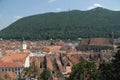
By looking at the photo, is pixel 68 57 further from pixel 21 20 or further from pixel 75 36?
pixel 21 20

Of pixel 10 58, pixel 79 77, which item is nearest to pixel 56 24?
pixel 10 58

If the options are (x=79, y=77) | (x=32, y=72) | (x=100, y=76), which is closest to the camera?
(x=100, y=76)

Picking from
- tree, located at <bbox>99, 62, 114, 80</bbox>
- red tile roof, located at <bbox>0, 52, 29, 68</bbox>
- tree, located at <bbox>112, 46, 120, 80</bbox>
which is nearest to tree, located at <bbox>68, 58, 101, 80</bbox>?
tree, located at <bbox>99, 62, 114, 80</bbox>

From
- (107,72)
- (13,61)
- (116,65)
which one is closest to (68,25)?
(13,61)

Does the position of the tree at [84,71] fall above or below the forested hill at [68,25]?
below

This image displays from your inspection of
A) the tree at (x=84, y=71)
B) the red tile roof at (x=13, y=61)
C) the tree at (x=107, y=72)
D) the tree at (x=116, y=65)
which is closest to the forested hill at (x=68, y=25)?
the red tile roof at (x=13, y=61)

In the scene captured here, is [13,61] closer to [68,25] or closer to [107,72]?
[107,72]

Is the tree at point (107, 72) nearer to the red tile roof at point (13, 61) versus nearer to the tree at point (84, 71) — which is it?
the tree at point (84, 71)

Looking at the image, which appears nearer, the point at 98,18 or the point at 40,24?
the point at 98,18
